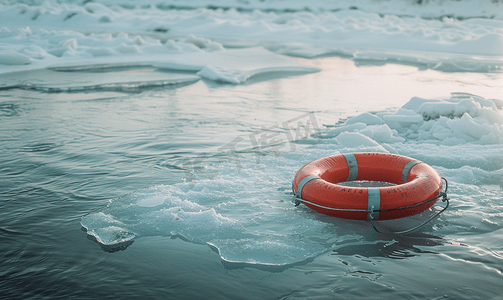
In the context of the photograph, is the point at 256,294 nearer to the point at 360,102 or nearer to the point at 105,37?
the point at 360,102

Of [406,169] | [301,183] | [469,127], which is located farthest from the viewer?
[469,127]

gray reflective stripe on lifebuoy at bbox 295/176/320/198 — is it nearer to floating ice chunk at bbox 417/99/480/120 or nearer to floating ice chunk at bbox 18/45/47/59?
floating ice chunk at bbox 417/99/480/120

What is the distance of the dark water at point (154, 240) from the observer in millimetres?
2248

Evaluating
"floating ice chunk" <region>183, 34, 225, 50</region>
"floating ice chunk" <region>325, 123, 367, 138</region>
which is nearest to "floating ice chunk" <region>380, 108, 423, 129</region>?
"floating ice chunk" <region>325, 123, 367, 138</region>

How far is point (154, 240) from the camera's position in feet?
8.93

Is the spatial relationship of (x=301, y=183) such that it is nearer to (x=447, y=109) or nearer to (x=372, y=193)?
(x=372, y=193)

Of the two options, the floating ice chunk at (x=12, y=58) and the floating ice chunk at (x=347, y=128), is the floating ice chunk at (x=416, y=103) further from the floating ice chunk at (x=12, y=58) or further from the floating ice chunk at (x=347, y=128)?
the floating ice chunk at (x=12, y=58)

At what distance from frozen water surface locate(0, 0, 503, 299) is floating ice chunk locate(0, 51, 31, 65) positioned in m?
0.03

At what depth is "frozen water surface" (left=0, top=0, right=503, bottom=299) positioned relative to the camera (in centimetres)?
235

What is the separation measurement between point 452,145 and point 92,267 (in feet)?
13.0

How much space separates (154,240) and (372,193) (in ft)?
4.93

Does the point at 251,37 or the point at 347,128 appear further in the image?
the point at 251,37

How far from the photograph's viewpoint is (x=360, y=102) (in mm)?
6797

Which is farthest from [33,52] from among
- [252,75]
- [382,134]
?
[382,134]
